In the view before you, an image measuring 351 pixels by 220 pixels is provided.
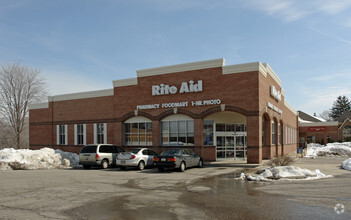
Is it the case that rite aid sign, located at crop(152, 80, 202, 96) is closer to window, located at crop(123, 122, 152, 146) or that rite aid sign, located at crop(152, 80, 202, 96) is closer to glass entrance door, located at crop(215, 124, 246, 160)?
window, located at crop(123, 122, 152, 146)

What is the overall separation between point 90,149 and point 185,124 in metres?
8.12

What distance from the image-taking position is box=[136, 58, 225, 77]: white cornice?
80.1 ft

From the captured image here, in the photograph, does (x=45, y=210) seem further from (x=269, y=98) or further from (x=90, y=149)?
(x=269, y=98)

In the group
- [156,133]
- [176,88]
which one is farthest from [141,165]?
[176,88]

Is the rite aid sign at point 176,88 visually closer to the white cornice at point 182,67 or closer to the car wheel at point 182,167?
the white cornice at point 182,67

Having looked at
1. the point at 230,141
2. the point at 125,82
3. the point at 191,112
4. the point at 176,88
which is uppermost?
the point at 125,82

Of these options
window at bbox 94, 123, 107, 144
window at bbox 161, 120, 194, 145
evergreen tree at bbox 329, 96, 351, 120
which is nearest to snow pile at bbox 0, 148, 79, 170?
window at bbox 94, 123, 107, 144

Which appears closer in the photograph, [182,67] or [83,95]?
[182,67]

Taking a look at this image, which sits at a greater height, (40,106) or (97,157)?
(40,106)

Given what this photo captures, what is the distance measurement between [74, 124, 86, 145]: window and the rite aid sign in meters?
9.85

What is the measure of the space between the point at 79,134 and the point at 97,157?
1212 centimetres

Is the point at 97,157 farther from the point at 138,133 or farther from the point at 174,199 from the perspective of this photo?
the point at 174,199

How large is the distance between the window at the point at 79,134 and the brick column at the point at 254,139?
1746 centimetres

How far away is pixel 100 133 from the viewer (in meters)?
31.1
